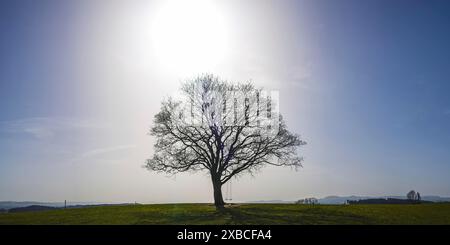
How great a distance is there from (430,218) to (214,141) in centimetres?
2200

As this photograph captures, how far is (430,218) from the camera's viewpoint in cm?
2250

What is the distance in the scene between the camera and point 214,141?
40.6 metres

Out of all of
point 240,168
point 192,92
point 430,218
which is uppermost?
point 192,92
